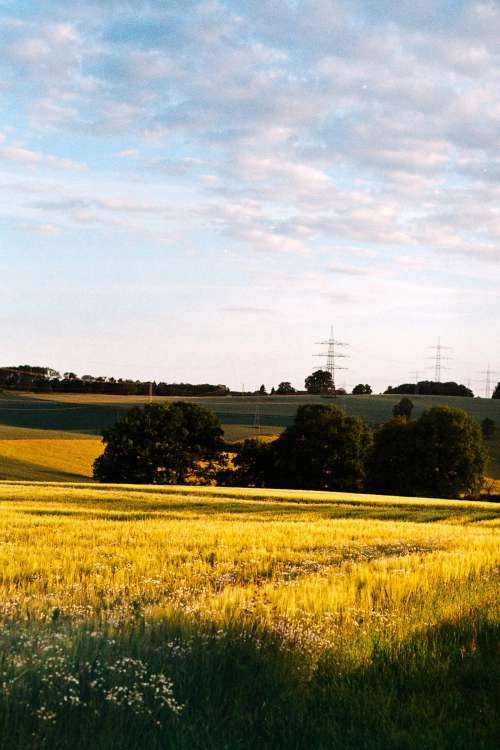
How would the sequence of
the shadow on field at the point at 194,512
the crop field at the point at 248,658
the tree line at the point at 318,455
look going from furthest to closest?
the tree line at the point at 318,455 < the shadow on field at the point at 194,512 < the crop field at the point at 248,658

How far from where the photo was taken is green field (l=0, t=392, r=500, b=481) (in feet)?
295

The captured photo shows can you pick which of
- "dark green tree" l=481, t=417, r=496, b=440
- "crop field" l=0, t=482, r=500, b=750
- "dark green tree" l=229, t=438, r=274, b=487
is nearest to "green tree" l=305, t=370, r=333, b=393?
"dark green tree" l=481, t=417, r=496, b=440

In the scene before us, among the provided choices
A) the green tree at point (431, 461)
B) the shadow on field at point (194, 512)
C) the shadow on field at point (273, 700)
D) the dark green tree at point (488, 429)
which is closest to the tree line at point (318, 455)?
the green tree at point (431, 461)

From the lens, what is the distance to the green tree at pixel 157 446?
248ft

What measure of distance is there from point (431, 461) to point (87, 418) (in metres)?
76.3

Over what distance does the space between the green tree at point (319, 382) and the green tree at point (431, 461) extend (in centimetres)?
6835

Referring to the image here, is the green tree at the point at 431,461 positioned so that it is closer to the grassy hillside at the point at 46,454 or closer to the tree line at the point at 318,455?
→ the tree line at the point at 318,455

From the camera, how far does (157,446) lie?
75.7 meters

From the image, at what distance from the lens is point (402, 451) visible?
7631cm

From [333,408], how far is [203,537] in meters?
66.8

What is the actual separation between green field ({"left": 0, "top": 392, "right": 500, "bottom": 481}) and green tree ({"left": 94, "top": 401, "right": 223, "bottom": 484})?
8786 millimetres

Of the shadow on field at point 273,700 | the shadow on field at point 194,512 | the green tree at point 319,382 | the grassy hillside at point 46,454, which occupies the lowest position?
the grassy hillside at point 46,454

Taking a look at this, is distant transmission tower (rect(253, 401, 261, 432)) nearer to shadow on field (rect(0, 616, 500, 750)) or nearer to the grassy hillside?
the grassy hillside

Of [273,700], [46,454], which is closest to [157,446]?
[46,454]
